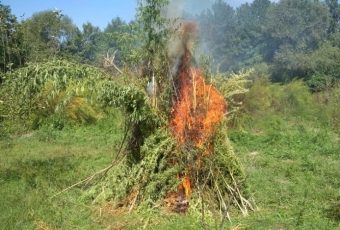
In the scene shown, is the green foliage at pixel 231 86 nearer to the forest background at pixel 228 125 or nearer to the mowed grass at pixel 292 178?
the forest background at pixel 228 125

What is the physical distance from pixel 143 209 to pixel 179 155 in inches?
33.5

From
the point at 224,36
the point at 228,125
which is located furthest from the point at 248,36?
the point at 228,125

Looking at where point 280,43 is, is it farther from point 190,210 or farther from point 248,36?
point 190,210

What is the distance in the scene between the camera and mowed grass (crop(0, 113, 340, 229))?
5078mm

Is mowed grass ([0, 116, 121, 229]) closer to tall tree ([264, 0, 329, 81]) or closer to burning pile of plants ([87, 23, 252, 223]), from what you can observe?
burning pile of plants ([87, 23, 252, 223])

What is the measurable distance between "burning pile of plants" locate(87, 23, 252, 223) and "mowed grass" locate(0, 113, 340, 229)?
24 centimetres

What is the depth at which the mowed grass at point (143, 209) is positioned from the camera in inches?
200

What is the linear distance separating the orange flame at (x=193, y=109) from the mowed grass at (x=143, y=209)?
1017 millimetres

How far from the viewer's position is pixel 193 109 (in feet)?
17.9

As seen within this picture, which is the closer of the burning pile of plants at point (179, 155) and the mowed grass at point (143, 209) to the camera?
the mowed grass at point (143, 209)

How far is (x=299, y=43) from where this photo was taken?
2431cm

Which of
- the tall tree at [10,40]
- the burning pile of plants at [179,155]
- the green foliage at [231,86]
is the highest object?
the tall tree at [10,40]

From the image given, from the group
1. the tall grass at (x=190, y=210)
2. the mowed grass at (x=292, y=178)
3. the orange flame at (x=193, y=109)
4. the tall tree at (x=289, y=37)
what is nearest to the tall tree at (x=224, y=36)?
the tall tree at (x=289, y=37)

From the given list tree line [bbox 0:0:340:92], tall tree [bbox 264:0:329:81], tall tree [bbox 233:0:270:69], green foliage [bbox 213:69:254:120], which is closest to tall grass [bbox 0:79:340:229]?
green foliage [bbox 213:69:254:120]
